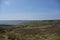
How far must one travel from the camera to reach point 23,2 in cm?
160

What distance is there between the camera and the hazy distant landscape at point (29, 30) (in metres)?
1.49

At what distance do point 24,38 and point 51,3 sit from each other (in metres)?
0.68

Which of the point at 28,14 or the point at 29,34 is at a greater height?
the point at 28,14

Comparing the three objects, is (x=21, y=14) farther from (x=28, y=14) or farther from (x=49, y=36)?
(x=49, y=36)

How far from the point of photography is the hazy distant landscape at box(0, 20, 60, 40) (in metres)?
1.49

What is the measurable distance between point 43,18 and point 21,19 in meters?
0.33

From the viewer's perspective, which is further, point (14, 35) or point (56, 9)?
point (56, 9)

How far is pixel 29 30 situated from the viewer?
153 cm

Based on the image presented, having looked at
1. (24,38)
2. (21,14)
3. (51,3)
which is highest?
(51,3)

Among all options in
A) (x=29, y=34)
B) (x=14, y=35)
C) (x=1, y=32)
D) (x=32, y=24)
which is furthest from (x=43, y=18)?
(x=1, y=32)

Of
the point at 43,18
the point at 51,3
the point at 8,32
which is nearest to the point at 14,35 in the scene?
the point at 8,32

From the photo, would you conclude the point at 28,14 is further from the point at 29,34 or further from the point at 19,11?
the point at 29,34

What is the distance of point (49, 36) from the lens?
154cm

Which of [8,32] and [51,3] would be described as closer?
[8,32]
